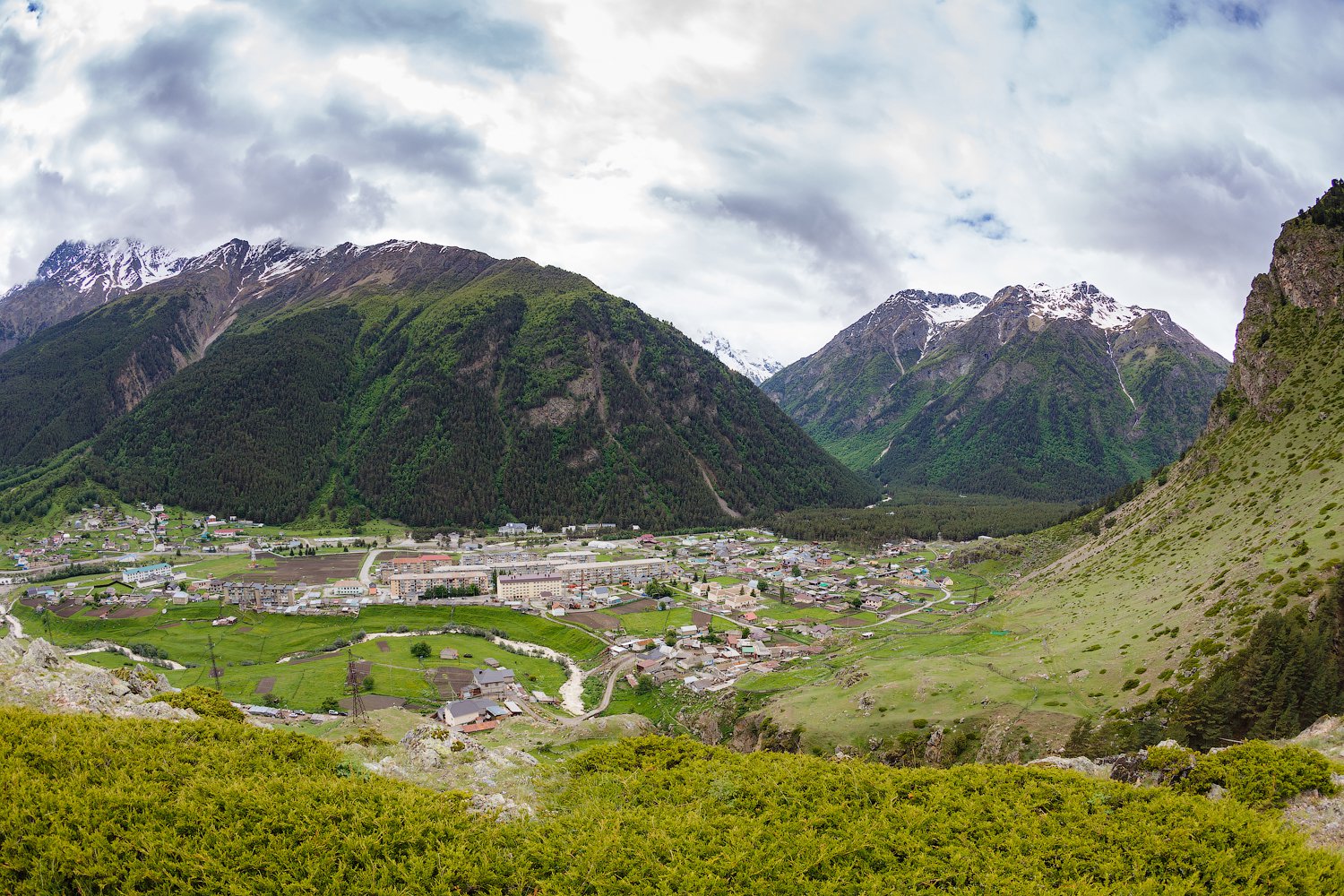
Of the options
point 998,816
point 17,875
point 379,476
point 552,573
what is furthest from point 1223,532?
point 379,476

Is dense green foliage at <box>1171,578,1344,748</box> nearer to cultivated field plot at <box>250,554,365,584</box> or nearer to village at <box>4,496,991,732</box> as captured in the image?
village at <box>4,496,991,732</box>

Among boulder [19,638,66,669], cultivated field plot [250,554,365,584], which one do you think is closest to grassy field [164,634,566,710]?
boulder [19,638,66,669]

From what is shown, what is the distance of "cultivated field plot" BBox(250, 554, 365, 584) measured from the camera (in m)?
110

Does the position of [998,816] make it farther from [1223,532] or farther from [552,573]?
[552,573]

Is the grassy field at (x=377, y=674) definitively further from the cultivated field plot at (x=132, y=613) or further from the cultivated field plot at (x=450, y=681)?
the cultivated field plot at (x=132, y=613)

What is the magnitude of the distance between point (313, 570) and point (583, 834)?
124 metres

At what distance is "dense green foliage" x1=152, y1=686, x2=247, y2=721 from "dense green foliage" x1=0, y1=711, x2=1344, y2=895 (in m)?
6.74

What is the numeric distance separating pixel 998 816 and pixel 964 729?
25437 mm

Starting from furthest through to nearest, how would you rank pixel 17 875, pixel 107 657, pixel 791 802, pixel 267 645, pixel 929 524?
pixel 929 524, pixel 267 645, pixel 107 657, pixel 791 802, pixel 17 875

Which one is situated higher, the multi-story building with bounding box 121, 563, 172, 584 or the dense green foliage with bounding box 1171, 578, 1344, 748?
the multi-story building with bounding box 121, 563, 172, 584

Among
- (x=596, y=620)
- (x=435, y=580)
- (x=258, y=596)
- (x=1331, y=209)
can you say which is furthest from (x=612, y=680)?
(x=1331, y=209)

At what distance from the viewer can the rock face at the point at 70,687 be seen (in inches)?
704

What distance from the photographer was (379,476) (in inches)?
7638

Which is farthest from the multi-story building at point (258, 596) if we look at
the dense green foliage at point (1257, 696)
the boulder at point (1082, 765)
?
the boulder at point (1082, 765)
